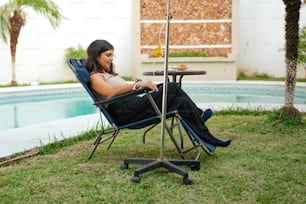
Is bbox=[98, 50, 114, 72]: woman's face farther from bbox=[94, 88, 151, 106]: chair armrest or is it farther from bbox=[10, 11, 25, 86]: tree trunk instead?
bbox=[10, 11, 25, 86]: tree trunk

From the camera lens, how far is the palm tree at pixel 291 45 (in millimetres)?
5219

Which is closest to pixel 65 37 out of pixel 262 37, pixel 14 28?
pixel 14 28

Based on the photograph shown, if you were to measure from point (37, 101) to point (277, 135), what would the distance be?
5.68 meters

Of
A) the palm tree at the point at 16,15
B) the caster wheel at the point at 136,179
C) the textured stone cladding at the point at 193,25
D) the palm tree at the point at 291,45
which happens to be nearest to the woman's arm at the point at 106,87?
the caster wheel at the point at 136,179

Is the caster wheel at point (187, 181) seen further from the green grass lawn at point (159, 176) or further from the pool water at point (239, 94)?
the pool water at point (239, 94)

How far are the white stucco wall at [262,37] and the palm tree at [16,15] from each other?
459 centimetres

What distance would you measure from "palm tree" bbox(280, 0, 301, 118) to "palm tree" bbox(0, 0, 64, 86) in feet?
21.2

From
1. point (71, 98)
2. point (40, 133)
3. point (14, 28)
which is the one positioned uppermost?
point (14, 28)

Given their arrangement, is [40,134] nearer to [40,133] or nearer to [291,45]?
[40,133]

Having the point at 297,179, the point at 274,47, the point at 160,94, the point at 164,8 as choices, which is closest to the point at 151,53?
the point at 164,8

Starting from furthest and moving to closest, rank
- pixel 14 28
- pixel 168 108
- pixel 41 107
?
pixel 14 28 → pixel 41 107 → pixel 168 108

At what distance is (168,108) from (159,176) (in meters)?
0.62

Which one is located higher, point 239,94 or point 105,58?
point 105,58

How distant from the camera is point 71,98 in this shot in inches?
388
